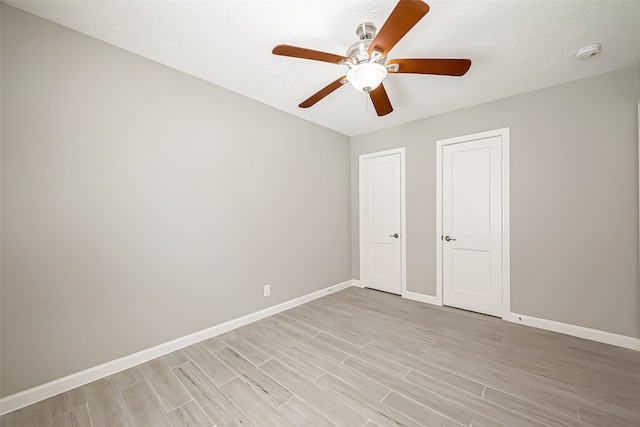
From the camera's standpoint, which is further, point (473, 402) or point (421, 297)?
point (421, 297)

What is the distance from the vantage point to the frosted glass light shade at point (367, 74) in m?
1.67

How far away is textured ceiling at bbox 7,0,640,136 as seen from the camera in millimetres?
1659

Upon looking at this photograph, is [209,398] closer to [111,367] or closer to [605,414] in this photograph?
[111,367]

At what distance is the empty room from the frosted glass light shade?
0.01m

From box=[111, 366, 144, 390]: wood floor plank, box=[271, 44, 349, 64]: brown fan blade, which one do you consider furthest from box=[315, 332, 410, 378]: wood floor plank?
box=[271, 44, 349, 64]: brown fan blade

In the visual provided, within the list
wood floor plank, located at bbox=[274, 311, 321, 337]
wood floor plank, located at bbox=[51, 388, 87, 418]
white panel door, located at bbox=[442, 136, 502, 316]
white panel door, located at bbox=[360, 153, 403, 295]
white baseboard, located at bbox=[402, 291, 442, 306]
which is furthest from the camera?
white panel door, located at bbox=[360, 153, 403, 295]

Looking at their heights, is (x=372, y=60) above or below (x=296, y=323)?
above

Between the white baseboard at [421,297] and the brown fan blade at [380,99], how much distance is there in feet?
8.49

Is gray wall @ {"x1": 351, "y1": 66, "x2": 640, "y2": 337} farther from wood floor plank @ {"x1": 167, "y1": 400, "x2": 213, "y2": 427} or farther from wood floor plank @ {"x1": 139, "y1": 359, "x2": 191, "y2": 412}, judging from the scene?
wood floor plank @ {"x1": 139, "y1": 359, "x2": 191, "y2": 412}

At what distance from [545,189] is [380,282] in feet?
7.91

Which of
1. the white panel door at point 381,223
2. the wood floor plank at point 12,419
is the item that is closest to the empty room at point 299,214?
the wood floor plank at point 12,419

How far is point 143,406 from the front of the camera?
1.68m

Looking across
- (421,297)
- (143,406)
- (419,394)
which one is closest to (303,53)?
(419,394)

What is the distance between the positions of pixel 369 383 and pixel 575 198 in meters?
2.75
